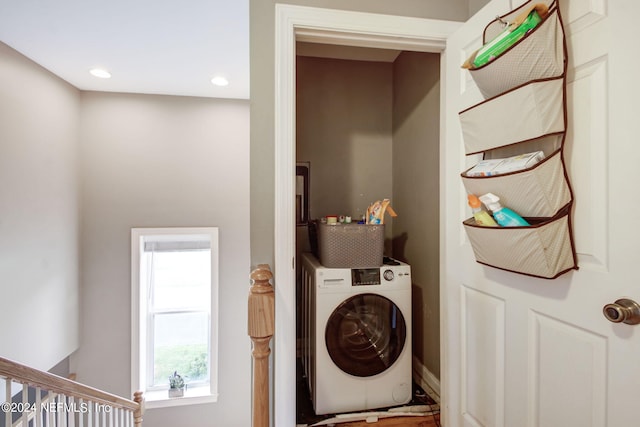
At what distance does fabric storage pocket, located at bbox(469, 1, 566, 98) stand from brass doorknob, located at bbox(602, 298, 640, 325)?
0.62 metres

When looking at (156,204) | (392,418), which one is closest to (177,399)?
(156,204)

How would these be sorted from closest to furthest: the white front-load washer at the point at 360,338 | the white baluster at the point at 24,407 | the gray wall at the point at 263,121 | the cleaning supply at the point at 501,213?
the cleaning supply at the point at 501,213, the white baluster at the point at 24,407, the gray wall at the point at 263,121, the white front-load washer at the point at 360,338

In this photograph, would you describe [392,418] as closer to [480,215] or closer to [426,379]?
[426,379]

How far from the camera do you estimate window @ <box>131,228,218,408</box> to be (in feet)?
11.3

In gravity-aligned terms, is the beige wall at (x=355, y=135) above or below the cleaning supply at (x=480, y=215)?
above

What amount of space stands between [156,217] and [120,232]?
0.42 metres

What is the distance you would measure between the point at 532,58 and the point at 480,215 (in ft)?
1.63

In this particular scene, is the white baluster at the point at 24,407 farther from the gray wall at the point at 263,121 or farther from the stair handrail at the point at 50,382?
the gray wall at the point at 263,121

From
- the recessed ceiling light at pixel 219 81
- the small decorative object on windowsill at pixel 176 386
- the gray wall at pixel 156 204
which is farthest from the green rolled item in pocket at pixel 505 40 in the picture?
the small decorative object on windowsill at pixel 176 386

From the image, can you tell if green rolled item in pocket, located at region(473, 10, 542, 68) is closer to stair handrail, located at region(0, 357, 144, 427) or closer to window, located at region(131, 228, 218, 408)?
stair handrail, located at region(0, 357, 144, 427)

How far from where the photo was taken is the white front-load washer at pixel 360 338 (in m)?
1.50

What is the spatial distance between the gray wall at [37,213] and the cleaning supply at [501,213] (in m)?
3.29

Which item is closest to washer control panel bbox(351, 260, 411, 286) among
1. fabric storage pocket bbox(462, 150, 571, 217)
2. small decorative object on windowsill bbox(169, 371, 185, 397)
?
fabric storage pocket bbox(462, 150, 571, 217)

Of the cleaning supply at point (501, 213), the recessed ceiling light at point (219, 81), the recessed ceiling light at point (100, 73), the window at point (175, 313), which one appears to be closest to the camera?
the cleaning supply at point (501, 213)
